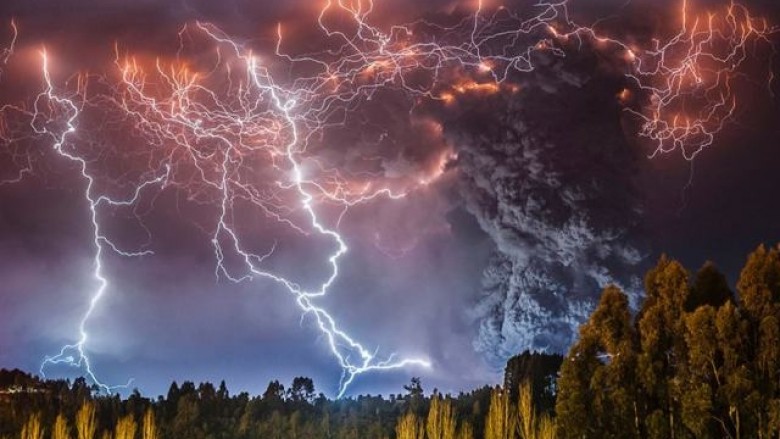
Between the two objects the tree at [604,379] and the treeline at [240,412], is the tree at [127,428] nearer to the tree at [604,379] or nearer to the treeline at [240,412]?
the treeline at [240,412]

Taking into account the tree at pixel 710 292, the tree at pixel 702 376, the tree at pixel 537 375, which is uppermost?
the tree at pixel 537 375

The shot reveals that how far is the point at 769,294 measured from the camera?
18.1 m

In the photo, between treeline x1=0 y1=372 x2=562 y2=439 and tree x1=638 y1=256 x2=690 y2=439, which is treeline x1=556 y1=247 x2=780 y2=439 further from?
treeline x1=0 y1=372 x2=562 y2=439

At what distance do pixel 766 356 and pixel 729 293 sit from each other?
7.74 ft

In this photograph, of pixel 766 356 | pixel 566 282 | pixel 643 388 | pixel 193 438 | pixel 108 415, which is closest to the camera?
pixel 766 356

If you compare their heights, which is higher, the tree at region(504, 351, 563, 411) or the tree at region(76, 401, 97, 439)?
the tree at region(504, 351, 563, 411)

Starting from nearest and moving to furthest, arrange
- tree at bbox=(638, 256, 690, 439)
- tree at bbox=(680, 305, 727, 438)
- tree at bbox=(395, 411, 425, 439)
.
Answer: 1. tree at bbox=(680, 305, 727, 438)
2. tree at bbox=(638, 256, 690, 439)
3. tree at bbox=(395, 411, 425, 439)

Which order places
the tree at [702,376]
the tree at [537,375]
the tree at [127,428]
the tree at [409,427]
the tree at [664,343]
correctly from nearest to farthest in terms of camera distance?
1. the tree at [702,376]
2. the tree at [664,343]
3. the tree at [409,427]
4. the tree at [127,428]
5. the tree at [537,375]

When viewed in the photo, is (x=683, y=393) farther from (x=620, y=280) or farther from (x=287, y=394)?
(x=287, y=394)

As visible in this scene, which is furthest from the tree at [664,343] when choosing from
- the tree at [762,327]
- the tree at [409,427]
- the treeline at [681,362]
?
the tree at [409,427]

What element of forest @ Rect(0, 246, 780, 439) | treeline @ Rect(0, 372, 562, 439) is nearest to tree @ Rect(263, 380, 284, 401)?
treeline @ Rect(0, 372, 562, 439)

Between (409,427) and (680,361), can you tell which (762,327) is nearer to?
(680,361)

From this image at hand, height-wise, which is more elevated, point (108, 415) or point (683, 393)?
point (108, 415)

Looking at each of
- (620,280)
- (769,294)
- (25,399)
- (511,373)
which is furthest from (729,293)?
(25,399)
